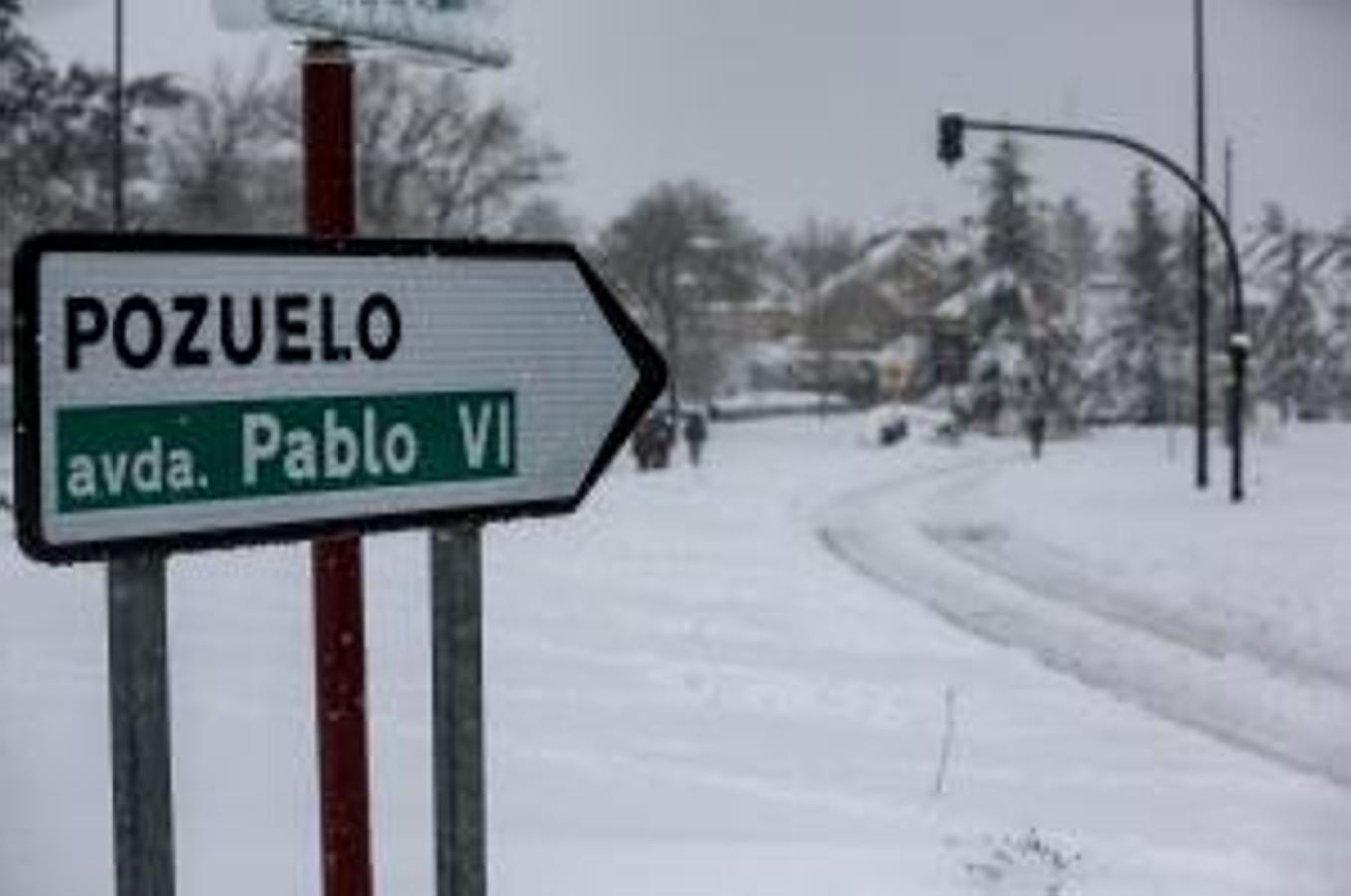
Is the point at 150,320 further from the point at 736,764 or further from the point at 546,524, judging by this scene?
the point at 546,524

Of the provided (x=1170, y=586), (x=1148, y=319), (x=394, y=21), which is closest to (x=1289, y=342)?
(x=1148, y=319)

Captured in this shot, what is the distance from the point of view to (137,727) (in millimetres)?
2672

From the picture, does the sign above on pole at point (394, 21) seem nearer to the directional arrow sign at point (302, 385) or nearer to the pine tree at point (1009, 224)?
the directional arrow sign at point (302, 385)

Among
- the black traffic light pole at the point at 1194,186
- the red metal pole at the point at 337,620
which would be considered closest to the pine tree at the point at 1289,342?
the black traffic light pole at the point at 1194,186

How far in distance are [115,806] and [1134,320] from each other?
10989 centimetres

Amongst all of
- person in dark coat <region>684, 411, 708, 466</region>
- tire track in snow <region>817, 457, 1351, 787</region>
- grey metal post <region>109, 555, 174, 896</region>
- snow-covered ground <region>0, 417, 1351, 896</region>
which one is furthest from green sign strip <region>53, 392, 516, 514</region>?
person in dark coat <region>684, 411, 708, 466</region>

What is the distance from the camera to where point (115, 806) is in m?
2.66

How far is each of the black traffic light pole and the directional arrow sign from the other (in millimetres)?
30698

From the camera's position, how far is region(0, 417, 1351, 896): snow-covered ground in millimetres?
7969

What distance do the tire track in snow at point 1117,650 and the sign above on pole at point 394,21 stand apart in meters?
10.3

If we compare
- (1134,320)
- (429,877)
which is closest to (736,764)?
(429,877)

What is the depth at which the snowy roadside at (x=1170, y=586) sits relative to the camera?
16172 millimetres

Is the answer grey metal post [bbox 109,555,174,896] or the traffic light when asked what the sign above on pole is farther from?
the traffic light

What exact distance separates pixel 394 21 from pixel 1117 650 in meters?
16.8
